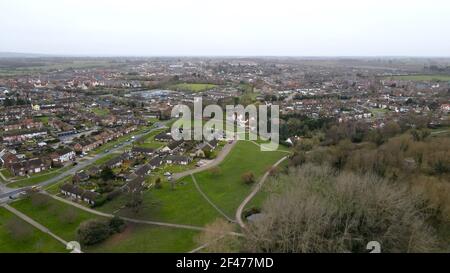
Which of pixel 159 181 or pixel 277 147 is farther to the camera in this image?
pixel 277 147

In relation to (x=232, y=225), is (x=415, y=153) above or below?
above

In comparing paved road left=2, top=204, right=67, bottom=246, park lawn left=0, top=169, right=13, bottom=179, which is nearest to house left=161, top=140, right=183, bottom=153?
park lawn left=0, top=169, right=13, bottom=179

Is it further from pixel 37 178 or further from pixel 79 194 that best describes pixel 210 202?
pixel 37 178

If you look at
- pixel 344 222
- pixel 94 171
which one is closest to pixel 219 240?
pixel 344 222

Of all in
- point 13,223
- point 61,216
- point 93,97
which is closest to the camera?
point 13,223

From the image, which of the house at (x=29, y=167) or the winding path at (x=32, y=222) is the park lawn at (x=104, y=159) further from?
the winding path at (x=32, y=222)

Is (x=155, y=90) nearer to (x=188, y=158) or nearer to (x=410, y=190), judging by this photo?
(x=188, y=158)

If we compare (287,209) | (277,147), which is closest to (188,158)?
(277,147)
